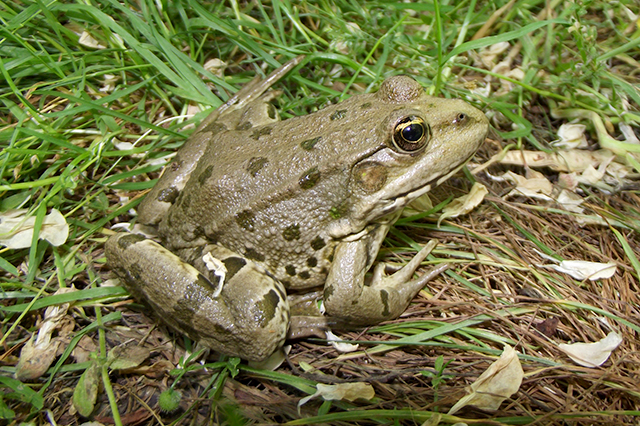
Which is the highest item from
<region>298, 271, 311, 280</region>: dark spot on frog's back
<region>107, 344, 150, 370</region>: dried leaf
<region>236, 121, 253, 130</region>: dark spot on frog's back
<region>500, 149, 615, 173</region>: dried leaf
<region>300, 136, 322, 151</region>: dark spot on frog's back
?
<region>300, 136, 322, 151</region>: dark spot on frog's back

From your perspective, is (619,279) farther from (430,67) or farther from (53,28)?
(53,28)

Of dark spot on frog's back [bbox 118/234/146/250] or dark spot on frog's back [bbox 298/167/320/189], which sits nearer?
dark spot on frog's back [bbox 298/167/320/189]

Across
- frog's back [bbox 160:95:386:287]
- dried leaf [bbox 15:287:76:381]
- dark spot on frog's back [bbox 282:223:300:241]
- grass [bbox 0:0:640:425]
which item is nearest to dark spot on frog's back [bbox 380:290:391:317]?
grass [bbox 0:0:640:425]

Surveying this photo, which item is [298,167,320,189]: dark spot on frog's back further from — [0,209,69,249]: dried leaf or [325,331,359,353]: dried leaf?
[0,209,69,249]: dried leaf

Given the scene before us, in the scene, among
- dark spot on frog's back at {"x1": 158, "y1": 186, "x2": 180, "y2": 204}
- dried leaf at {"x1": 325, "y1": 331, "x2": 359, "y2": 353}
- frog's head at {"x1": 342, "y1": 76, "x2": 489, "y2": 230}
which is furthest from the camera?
dark spot on frog's back at {"x1": 158, "y1": 186, "x2": 180, "y2": 204}

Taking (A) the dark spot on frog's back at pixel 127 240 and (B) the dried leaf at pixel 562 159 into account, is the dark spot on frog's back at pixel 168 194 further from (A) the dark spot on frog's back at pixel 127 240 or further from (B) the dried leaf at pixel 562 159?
(B) the dried leaf at pixel 562 159

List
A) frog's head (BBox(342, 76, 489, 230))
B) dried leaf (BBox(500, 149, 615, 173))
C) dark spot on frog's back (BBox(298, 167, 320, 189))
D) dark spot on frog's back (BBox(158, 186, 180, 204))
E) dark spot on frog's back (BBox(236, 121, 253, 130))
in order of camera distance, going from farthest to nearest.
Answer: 1. dried leaf (BBox(500, 149, 615, 173))
2. dark spot on frog's back (BBox(236, 121, 253, 130))
3. dark spot on frog's back (BBox(158, 186, 180, 204))
4. dark spot on frog's back (BBox(298, 167, 320, 189))
5. frog's head (BBox(342, 76, 489, 230))

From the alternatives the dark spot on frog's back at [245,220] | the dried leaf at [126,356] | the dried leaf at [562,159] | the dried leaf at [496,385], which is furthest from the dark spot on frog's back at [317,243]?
the dried leaf at [562,159]
